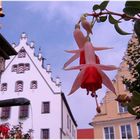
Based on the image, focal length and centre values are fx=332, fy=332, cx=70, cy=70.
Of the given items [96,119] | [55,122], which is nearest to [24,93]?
[55,122]

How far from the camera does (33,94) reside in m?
26.3

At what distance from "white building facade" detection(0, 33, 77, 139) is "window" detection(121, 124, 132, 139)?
4.60 meters

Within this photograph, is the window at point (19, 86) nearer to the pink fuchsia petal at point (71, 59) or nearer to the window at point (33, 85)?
the window at point (33, 85)

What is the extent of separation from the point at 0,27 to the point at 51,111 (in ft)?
63.9

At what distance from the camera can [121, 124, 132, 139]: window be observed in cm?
2439

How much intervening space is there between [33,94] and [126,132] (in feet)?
25.5

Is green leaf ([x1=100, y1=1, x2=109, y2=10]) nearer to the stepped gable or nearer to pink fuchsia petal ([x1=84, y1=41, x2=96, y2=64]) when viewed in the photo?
pink fuchsia petal ([x1=84, y1=41, x2=96, y2=64])

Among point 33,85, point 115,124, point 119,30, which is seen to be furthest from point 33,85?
point 119,30

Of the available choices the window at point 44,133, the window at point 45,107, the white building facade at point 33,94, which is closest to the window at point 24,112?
the white building facade at point 33,94

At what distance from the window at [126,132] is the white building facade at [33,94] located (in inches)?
181

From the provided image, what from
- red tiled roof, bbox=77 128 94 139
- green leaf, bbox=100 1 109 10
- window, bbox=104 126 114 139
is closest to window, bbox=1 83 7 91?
window, bbox=104 126 114 139

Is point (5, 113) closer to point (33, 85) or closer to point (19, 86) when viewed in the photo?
point (19, 86)

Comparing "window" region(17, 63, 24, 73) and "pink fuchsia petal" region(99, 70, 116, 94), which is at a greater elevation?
"window" region(17, 63, 24, 73)

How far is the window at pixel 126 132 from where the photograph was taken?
24.4 m
